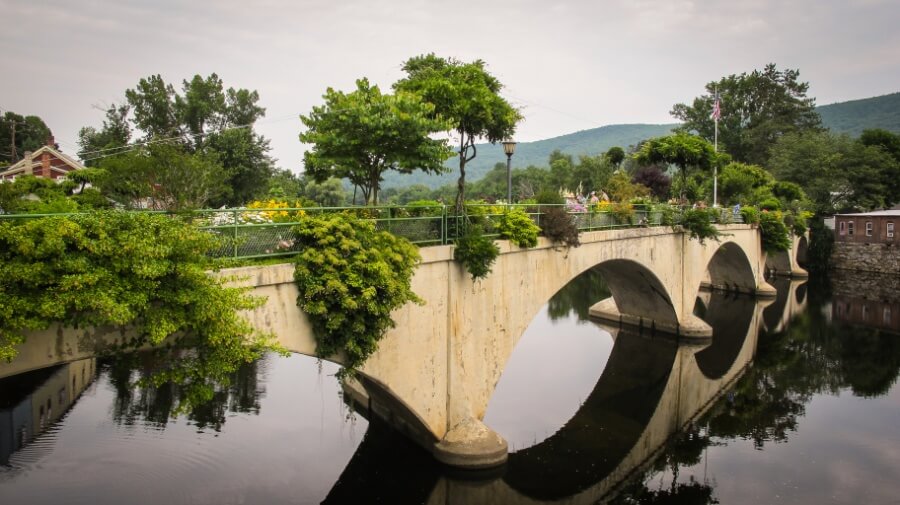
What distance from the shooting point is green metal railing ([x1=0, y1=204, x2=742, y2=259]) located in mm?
8766

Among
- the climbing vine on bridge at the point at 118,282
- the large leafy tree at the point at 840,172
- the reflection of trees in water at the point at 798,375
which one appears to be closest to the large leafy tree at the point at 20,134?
the climbing vine on bridge at the point at 118,282

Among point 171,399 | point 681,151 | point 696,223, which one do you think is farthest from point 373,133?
point 681,151

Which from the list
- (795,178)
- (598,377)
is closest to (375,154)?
(598,377)

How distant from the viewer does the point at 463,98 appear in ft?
45.0

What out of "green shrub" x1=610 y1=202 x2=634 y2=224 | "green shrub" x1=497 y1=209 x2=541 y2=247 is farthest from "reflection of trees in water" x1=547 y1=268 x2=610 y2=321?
"green shrub" x1=497 y1=209 x2=541 y2=247

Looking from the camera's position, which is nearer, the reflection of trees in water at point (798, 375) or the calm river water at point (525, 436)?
the calm river water at point (525, 436)

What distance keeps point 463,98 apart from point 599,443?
1020 cm

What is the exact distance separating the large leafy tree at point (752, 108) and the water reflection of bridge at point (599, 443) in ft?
192

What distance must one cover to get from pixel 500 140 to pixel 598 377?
1107 centimetres

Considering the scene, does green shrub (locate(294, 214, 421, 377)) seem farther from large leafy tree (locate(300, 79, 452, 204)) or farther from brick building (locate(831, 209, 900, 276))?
brick building (locate(831, 209, 900, 276))

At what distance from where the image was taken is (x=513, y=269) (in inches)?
588

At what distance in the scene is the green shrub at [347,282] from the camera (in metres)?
9.38

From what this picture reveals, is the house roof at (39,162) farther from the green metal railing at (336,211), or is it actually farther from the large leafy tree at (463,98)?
the green metal railing at (336,211)

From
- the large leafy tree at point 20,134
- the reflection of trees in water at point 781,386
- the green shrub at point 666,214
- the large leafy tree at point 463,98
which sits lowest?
the reflection of trees in water at point 781,386
